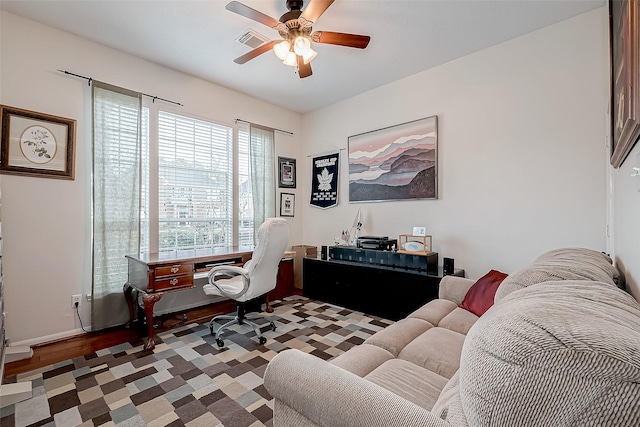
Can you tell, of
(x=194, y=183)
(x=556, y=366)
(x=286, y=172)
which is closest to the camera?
(x=556, y=366)

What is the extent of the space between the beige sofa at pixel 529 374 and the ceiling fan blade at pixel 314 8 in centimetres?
198

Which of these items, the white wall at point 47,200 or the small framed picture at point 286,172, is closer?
the white wall at point 47,200

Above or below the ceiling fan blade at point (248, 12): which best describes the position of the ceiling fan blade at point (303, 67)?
below

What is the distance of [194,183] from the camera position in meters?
3.52

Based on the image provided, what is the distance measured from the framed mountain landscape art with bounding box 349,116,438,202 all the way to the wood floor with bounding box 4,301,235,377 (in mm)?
2557

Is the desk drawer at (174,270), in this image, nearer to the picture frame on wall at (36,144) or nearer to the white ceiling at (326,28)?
the picture frame on wall at (36,144)

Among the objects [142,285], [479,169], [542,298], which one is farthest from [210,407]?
[479,169]

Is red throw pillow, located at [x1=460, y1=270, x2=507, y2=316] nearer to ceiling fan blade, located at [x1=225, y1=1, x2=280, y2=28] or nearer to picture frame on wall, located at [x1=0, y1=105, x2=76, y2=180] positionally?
ceiling fan blade, located at [x1=225, y1=1, x2=280, y2=28]

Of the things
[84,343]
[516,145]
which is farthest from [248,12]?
[84,343]

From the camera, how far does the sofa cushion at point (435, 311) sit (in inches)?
76.0

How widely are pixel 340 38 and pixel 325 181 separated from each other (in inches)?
92.6

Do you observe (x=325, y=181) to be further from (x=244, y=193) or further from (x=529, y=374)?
(x=529, y=374)

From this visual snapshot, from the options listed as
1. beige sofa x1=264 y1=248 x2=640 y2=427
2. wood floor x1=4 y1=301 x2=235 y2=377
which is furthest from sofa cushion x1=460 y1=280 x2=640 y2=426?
wood floor x1=4 y1=301 x2=235 y2=377

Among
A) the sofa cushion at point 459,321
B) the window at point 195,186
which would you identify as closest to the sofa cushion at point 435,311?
the sofa cushion at point 459,321
